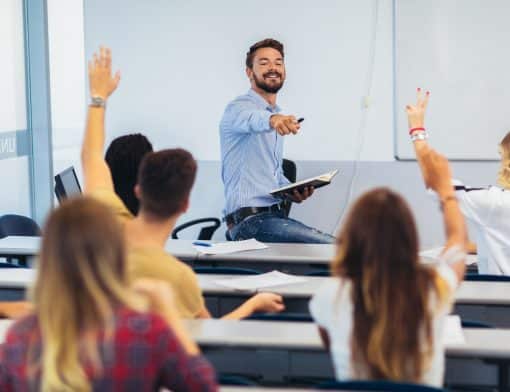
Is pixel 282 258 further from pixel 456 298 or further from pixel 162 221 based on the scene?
pixel 162 221

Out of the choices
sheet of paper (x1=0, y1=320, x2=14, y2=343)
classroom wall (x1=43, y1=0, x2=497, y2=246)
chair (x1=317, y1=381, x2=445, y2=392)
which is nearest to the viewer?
chair (x1=317, y1=381, x2=445, y2=392)

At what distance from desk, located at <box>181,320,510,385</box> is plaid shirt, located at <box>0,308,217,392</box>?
35.9 inches

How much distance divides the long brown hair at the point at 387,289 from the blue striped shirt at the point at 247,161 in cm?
306

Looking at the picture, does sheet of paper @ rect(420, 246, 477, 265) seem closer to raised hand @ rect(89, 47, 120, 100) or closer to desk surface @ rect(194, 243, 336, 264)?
desk surface @ rect(194, 243, 336, 264)

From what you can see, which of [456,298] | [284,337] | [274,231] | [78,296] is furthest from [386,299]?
[274,231]

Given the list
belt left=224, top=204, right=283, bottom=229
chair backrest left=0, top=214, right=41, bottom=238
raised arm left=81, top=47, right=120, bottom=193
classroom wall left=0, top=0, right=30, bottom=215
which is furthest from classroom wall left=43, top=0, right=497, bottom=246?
raised arm left=81, top=47, right=120, bottom=193

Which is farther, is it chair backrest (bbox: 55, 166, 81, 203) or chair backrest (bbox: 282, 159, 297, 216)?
chair backrest (bbox: 282, 159, 297, 216)

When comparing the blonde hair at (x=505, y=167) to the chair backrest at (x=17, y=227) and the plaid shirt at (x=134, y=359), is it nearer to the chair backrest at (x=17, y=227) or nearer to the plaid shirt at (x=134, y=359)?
the plaid shirt at (x=134, y=359)

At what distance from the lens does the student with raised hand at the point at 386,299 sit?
224cm

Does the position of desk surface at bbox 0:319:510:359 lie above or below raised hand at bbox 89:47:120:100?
below

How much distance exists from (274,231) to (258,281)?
1.37 metres

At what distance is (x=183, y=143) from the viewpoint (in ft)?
23.1

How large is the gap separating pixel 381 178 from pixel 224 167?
171cm

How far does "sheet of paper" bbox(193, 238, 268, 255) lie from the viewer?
4.64 metres
